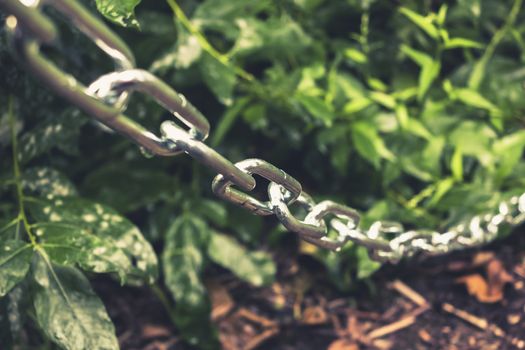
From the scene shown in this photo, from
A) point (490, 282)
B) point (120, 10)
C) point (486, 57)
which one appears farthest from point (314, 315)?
point (120, 10)

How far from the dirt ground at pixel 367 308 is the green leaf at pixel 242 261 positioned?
0.10 meters

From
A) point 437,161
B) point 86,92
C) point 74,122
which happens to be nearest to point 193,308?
point 74,122

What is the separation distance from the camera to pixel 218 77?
125 centimetres

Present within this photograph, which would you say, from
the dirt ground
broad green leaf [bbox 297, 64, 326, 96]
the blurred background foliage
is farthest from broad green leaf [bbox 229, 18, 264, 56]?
the dirt ground

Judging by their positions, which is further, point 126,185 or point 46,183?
point 126,185

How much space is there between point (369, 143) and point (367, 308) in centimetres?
40

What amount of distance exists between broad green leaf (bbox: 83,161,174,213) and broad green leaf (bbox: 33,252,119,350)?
0.40 m

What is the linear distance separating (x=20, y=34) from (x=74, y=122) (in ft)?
2.48

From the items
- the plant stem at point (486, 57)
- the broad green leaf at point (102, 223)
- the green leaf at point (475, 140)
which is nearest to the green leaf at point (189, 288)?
the broad green leaf at point (102, 223)

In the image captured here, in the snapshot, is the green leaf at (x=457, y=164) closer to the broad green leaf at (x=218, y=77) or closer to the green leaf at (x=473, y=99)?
the green leaf at (x=473, y=99)

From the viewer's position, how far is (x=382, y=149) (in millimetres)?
1323

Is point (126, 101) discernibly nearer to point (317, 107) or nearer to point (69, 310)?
point (69, 310)

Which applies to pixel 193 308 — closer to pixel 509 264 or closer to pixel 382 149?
pixel 382 149

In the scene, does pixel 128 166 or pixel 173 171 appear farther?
pixel 173 171
